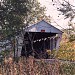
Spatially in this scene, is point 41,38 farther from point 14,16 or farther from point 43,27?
point 14,16

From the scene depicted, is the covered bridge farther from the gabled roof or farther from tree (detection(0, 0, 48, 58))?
tree (detection(0, 0, 48, 58))

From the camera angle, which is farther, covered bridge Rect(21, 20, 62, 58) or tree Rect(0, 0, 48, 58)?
covered bridge Rect(21, 20, 62, 58)

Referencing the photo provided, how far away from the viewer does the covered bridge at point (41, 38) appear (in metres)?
16.3

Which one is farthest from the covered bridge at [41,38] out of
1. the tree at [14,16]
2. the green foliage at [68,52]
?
the green foliage at [68,52]

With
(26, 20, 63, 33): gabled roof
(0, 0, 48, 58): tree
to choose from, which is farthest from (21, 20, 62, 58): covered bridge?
(0, 0, 48, 58): tree

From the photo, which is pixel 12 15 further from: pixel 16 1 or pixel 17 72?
pixel 17 72

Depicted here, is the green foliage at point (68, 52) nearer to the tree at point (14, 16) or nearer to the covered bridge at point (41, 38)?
the covered bridge at point (41, 38)

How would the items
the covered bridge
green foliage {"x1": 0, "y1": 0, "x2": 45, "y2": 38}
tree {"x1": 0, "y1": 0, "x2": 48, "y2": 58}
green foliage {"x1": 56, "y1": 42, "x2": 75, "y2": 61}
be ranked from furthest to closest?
the covered bridge < green foliage {"x1": 0, "y1": 0, "x2": 45, "y2": 38} < tree {"x1": 0, "y1": 0, "x2": 48, "y2": 58} < green foliage {"x1": 56, "y1": 42, "x2": 75, "y2": 61}

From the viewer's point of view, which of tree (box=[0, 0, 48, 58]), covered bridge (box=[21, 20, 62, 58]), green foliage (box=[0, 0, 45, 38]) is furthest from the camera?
covered bridge (box=[21, 20, 62, 58])

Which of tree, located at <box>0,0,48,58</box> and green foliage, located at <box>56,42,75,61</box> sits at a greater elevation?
tree, located at <box>0,0,48,58</box>

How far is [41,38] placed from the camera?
870 inches

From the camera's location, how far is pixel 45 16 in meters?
22.6

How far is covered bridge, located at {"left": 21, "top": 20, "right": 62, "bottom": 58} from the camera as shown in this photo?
53.6ft

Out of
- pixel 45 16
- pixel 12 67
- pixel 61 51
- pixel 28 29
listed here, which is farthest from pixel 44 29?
pixel 12 67
